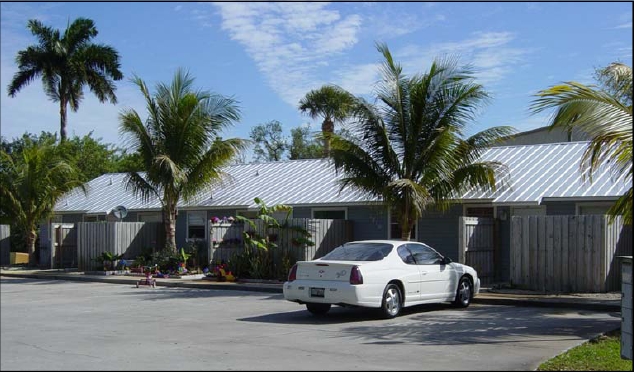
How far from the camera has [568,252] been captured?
706 inches

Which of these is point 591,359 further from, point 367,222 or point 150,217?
point 150,217

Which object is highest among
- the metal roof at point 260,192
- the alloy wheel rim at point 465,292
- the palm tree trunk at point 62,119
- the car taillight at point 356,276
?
the palm tree trunk at point 62,119

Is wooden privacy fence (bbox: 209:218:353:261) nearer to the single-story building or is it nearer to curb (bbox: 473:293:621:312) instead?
the single-story building

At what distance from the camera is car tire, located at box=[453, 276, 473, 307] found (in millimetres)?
15656

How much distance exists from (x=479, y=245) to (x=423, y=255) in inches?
223

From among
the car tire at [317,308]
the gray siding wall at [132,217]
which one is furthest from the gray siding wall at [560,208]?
the gray siding wall at [132,217]

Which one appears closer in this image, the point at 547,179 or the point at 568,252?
the point at 568,252

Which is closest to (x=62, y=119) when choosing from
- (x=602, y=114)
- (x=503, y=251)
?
(x=503, y=251)

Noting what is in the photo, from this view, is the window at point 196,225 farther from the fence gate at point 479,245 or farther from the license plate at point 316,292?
the license plate at point 316,292

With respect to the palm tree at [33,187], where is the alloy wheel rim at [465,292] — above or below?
below

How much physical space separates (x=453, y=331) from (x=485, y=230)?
8.94 metres

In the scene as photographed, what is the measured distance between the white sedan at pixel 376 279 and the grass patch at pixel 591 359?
3973mm

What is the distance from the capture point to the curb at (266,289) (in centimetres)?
1548

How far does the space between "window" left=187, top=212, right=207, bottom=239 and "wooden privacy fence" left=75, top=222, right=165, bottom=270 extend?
155cm
